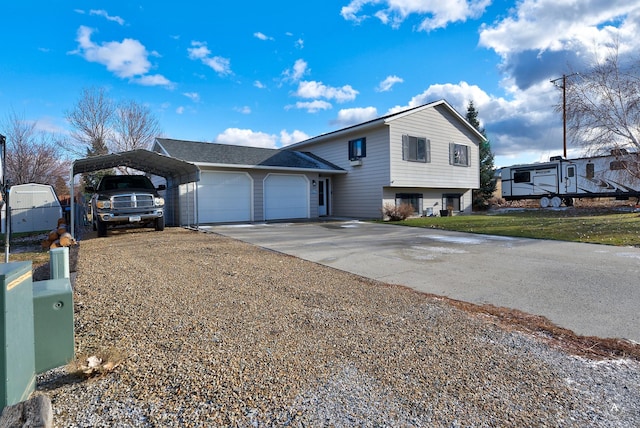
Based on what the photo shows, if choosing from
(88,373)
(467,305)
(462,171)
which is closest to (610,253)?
(467,305)

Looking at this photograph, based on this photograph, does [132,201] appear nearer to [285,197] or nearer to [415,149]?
[285,197]

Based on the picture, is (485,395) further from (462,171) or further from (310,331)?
(462,171)

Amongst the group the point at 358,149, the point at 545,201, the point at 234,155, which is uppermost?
the point at 358,149

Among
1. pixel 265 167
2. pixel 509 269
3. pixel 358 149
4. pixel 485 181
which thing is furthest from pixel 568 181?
pixel 509 269

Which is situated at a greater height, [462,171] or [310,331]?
[462,171]

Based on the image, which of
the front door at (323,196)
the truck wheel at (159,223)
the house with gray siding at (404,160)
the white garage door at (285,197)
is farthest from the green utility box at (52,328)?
the front door at (323,196)

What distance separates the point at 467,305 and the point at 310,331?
217 cm

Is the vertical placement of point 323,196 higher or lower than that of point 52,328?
higher

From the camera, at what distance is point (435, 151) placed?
18.7 meters

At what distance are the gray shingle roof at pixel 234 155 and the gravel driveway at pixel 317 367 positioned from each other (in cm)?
1101

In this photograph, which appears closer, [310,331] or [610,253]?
[310,331]

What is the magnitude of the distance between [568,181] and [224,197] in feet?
69.6

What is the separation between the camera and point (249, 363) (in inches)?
103

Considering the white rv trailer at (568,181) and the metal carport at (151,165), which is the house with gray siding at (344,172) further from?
the white rv trailer at (568,181)
